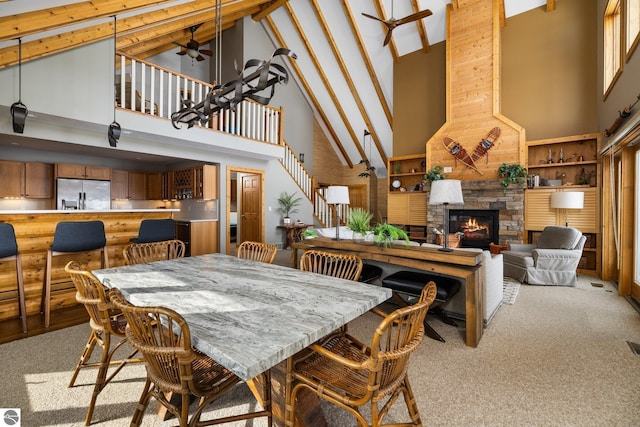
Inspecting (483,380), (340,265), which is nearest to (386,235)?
(340,265)

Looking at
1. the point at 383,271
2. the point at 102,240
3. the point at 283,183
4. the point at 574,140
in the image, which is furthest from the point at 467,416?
the point at 283,183

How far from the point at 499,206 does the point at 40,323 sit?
24.3 feet

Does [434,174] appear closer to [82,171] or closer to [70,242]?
[70,242]

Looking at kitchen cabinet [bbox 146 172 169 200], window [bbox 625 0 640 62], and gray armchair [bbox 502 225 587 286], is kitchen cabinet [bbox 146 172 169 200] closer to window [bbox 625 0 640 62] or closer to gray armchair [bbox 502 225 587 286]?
gray armchair [bbox 502 225 587 286]

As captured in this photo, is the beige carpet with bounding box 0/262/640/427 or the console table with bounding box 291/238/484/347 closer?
the beige carpet with bounding box 0/262/640/427

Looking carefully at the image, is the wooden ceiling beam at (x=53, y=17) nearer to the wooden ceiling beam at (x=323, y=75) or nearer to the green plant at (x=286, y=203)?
the green plant at (x=286, y=203)

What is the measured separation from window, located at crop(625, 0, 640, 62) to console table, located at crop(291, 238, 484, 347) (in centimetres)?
368

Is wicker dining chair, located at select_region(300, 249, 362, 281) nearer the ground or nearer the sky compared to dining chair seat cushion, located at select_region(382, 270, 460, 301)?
nearer the sky

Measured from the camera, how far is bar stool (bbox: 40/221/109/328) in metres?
3.26

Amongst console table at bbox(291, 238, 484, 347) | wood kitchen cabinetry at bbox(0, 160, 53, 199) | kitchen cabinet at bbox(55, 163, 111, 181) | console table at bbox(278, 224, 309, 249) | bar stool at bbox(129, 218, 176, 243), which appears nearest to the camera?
console table at bbox(291, 238, 484, 347)

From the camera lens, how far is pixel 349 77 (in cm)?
852

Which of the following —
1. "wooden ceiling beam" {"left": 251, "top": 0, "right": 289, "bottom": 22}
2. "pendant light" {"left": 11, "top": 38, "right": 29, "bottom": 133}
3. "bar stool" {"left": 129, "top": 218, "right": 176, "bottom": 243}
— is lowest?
"bar stool" {"left": 129, "top": 218, "right": 176, "bottom": 243}

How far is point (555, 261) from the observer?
4727 millimetres

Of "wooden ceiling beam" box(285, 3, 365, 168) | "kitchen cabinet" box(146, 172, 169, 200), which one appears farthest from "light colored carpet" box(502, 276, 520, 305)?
"kitchen cabinet" box(146, 172, 169, 200)
